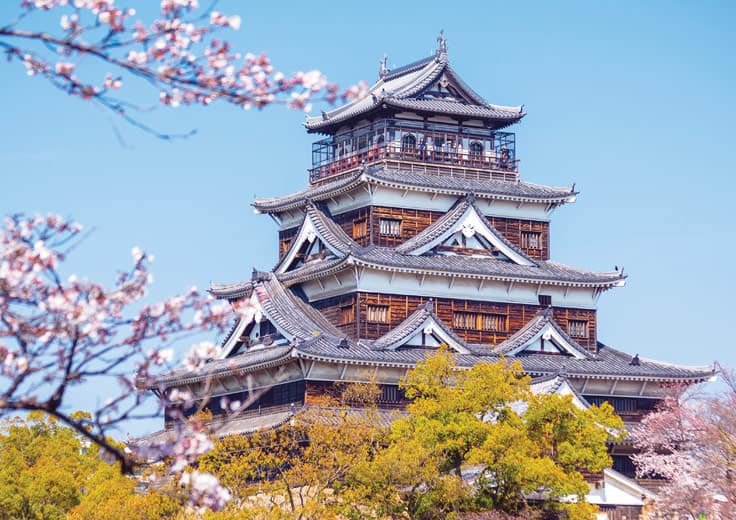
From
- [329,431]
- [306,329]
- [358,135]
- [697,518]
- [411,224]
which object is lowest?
[697,518]

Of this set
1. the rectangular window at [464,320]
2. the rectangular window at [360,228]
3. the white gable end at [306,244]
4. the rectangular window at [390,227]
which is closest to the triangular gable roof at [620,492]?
the rectangular window at [464,320]

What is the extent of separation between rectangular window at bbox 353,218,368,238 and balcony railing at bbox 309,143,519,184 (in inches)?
88.5

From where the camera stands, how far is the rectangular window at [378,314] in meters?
44.9

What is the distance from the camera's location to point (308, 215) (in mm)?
48062

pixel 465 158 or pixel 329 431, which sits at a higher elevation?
pixel 465 158

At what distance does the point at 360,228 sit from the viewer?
1861 inches

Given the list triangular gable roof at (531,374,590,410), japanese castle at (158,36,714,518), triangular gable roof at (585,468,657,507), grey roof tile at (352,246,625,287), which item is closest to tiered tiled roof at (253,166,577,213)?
japanese castle at (158,36,714,518)

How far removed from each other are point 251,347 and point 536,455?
596 inches

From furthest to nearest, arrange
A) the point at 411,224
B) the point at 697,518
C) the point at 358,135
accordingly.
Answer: the point at 358,135 → the point at 411,224 → the point at 697,518

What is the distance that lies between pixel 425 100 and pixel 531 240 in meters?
6.76

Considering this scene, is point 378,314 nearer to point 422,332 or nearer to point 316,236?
point 422,332

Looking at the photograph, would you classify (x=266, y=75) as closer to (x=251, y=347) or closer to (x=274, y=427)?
(x=274, y=427)

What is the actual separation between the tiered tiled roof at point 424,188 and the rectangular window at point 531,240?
4.61 feet

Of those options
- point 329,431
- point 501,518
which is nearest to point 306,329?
point 329,431
